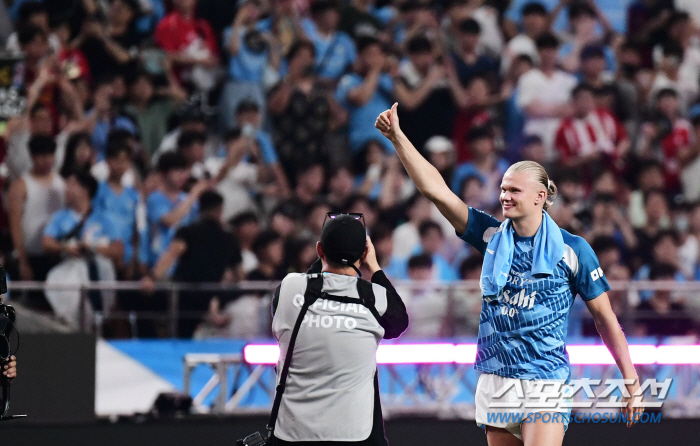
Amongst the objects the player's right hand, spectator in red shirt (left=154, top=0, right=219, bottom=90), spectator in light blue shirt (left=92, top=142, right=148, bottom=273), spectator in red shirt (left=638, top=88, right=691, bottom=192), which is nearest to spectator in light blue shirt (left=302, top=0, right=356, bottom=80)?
spectator in red shirt (left=154, top=0, right=219, bottom=90)

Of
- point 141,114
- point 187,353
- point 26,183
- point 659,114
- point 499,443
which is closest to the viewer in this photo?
point 499,443

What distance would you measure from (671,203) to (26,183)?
679cm

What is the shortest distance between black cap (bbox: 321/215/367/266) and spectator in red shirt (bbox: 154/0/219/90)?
24.3 ft

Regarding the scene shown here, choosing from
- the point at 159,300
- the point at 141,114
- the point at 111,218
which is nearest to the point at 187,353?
the point at 159,300

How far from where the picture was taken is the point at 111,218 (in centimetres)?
942

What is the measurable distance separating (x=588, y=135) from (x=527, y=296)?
750 centimetres

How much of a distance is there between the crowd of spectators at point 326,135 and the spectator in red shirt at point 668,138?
2 cm

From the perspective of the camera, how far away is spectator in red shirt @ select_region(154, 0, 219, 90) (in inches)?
440

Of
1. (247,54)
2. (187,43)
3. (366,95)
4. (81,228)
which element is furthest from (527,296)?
(187,43)

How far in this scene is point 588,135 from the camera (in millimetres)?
11531

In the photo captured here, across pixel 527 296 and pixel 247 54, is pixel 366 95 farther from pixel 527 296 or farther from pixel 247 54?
pixel 527 296

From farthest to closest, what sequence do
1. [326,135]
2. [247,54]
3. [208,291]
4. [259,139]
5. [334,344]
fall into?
[247,54], [326,135], [259,139], [208,291], [334,344]

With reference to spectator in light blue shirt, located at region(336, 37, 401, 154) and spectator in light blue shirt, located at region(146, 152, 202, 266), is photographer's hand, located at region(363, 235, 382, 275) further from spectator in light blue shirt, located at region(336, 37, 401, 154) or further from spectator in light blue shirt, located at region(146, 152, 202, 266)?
spectator in light blue shirt, located at region(336, 37, 401, 154)

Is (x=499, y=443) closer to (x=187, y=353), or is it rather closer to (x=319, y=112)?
(x=187, y=353)
